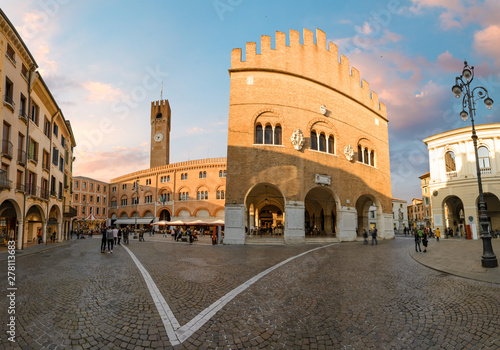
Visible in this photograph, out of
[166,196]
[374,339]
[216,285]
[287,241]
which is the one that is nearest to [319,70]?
[287,241]

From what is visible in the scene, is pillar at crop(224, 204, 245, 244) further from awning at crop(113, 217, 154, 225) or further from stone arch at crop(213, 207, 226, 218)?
awning at crop(113, 217, 154, 225)

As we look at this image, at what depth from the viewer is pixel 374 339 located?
4.06 m

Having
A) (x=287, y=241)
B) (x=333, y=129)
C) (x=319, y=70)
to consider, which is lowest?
(x=287, y=241)

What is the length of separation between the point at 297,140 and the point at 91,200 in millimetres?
60649

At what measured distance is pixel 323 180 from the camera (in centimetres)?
2423

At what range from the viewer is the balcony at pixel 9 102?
54.6ft

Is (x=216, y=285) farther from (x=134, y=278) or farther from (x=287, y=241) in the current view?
(x=287, y=241)

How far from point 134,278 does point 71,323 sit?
3764 mm

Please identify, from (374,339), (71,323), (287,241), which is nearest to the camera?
(374,339)

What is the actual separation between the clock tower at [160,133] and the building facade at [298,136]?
38584 mm

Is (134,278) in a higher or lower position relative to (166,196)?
lower

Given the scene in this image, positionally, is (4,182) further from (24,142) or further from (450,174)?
(450,174)

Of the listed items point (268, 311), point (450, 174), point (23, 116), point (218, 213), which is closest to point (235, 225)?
point (23, 116)

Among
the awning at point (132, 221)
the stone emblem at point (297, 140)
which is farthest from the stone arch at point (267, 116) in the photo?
the awning at point (132, 221)
